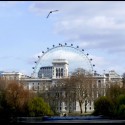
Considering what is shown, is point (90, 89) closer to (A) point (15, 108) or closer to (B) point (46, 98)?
(B) point (46, 98)

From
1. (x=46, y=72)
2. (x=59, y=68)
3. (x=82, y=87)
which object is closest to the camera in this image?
(x=82, y=87)

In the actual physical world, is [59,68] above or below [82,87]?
above

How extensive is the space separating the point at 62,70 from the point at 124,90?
3486 inches

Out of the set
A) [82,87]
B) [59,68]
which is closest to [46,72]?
[59,68]

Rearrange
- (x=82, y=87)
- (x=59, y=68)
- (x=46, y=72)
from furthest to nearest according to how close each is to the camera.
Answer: (x=46, y=72)
(x=59, y=68)
(x=82, y=87)

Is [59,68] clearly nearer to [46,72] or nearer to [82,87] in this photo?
[46,72]

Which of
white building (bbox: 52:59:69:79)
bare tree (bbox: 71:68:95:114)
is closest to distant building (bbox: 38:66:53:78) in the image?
white building (bbox: 52:59:69:79)

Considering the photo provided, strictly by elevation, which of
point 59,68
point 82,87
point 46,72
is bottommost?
point 82,87

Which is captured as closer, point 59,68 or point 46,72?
point 59,68

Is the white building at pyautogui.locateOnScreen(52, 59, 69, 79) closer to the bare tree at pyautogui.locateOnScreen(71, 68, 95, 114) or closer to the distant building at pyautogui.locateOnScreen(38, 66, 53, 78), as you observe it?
the distant building at pyautogui.locateOnScreen(38, 66, 53, 78)

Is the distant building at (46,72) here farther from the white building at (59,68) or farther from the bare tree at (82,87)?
the bare tree at (82,87)

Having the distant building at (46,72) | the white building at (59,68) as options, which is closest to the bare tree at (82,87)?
the white building at (59,68)

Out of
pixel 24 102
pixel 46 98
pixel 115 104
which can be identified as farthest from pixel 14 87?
pixel 46 98

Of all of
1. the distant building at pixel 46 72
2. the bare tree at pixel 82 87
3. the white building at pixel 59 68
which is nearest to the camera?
the bare tree at pixel 82 87
